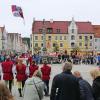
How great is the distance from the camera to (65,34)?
468 feet

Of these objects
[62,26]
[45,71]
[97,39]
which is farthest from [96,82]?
[97,39]

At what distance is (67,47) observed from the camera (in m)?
146

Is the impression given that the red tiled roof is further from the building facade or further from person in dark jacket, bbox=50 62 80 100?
person in dark jacket, bbox=50 62 80 100

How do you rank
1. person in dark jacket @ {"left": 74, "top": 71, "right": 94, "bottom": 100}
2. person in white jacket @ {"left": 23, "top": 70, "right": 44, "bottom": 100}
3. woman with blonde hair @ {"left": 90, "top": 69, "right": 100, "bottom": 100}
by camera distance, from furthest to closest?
1. person in white jacket @ {"left": 23, "top": 70, "right": 44, "bottom": 100}
2. person in dark jacket @ {"left": 74, "top": 71, "right": 94, "bottom": 100}
3. woman with blonde hair @ {"left": 90, "top": 69, "right": 100, "bottom": 100}

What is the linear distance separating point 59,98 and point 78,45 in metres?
137

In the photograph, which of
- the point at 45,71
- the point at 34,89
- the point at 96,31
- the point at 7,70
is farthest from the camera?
the point at 96,31

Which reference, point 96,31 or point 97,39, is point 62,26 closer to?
point 97,39

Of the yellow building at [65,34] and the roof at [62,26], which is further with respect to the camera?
the yellow building at [65,34]

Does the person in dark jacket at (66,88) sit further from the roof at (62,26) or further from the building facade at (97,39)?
the building facade at (97,39)

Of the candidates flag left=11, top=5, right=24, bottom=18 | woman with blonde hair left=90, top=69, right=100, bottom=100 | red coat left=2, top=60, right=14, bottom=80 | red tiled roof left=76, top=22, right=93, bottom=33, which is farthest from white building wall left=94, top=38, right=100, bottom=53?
woman with blonde hair left=90, top=69, right=100, bottom=100

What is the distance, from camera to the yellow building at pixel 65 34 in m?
138

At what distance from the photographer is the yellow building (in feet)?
454

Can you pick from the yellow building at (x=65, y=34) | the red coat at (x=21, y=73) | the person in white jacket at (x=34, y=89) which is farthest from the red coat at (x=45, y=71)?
the yellow building at (x=65, y=34)

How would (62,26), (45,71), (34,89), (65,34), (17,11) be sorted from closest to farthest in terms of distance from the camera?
(34,89) < (45,71) < (17,11) < (62,26) < (65,34)
